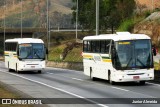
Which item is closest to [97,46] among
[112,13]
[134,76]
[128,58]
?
[128,58]

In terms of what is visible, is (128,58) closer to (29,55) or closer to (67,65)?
(29,55)

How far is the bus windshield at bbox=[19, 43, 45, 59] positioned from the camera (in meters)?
43.3

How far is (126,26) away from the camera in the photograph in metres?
67.8

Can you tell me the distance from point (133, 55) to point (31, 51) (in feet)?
55.3

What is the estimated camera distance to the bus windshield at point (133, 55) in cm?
A: 2789

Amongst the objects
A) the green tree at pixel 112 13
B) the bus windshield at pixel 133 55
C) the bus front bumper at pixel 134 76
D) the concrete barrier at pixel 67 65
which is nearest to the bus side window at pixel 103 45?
the bus windshield at pixel 133 55

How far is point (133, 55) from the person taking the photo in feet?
92.1

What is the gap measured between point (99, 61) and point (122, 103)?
12084 millimetres

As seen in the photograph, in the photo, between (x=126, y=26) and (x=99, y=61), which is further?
(x=126, y=26)

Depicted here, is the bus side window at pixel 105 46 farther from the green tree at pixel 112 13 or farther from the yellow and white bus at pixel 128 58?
the green tree at pixel 112 13

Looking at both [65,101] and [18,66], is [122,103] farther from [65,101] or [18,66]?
[18,66]

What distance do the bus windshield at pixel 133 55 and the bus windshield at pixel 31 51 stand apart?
16.0m

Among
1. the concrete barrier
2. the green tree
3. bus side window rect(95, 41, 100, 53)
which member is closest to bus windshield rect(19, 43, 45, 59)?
the concrete barrier

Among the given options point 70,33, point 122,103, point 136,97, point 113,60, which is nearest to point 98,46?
point 113,60
